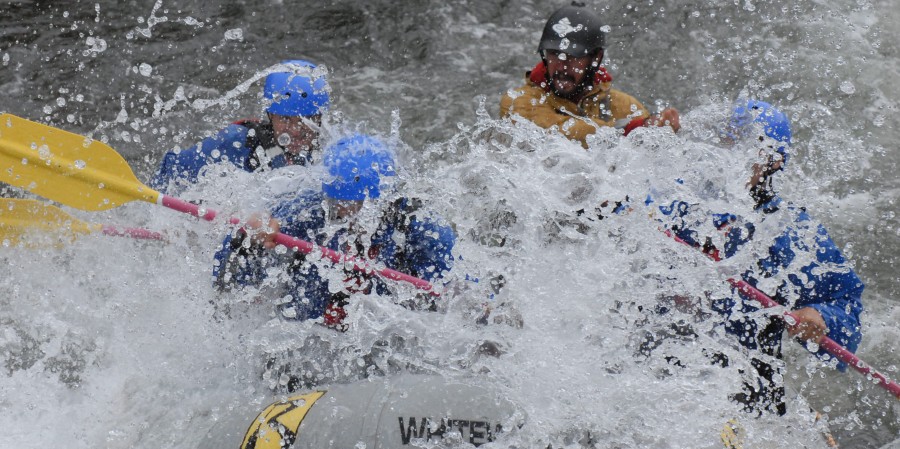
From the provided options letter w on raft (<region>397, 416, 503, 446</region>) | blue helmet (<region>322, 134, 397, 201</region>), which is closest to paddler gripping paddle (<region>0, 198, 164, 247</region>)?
blue helmet (<region>322, 134, 397, 201</region>)

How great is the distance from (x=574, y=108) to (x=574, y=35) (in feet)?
1.19

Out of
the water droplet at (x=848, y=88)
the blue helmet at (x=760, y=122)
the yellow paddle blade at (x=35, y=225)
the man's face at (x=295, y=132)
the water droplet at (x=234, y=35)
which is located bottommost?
the water droplet at (x=234, y=35)

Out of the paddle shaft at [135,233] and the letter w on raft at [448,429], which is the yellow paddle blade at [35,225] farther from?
the letter w on raft at [448,429]

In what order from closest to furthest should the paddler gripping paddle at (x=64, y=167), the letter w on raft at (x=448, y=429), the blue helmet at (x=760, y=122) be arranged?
the letter w on raft at (x=448, y=429) → the blue helmet at (x=760, y=122) → the paddler gripping paddle at (x=64, y=167)

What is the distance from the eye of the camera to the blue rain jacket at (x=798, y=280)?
3914mm

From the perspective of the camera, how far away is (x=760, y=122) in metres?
4.06

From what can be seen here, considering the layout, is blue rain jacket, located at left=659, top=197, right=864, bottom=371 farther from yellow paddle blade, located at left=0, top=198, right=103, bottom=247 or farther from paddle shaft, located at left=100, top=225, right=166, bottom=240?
yellow paddle blade, located at left=0, top=198, right=103, bottom=247

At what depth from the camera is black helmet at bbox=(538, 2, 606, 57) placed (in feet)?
14.9

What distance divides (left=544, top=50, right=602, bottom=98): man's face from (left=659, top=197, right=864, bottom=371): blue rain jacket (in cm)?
102

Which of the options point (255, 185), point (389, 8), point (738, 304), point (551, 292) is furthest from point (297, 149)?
point (389, 8)

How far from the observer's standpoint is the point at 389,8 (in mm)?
7793

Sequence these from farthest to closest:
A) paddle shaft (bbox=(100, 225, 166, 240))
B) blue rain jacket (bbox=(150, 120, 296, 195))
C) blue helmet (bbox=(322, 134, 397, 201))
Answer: paddle shaft (bbox=(100, 225, 166, 240))
blue rain jacket (bbox=(150, 120, 296, 195))
blue helmet (bbox=(322, 134, 397, 201))

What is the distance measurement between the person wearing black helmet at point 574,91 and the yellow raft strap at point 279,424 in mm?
1841

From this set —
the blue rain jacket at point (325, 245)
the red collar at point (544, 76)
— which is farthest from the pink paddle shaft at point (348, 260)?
the red collar at point (544, 76)
